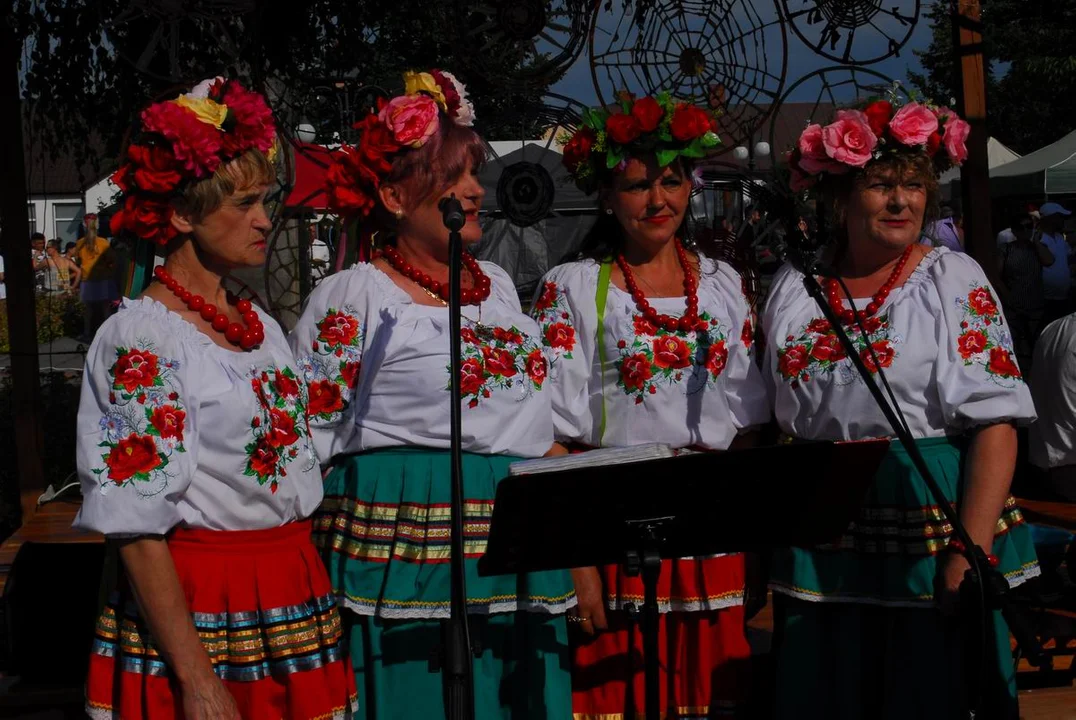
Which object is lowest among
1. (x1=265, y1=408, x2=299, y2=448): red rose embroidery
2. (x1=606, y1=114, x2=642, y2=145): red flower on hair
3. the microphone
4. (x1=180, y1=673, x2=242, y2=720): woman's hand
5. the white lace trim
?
(x1=180, y1=673, x2=242, y2=720): woman's hand

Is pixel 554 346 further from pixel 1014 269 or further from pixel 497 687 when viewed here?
pixel 1014 269

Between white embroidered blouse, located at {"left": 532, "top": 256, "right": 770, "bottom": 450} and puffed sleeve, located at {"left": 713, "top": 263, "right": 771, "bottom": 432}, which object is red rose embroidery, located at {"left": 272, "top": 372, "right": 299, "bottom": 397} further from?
puffed sleeve, located at {"left": 713, "top": 263, "right": 771, "bottom": 432}

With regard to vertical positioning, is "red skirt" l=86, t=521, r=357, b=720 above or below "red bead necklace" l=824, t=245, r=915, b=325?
below

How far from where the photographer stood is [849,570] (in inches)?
118

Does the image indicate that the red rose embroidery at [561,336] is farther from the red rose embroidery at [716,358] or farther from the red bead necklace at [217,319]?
the red bead necklace at [217,319]

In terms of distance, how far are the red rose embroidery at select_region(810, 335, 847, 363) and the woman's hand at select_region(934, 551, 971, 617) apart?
516 millimetres

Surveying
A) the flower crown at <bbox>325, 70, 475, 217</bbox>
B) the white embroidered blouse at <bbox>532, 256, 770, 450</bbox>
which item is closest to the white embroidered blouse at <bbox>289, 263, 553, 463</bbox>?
the flower crown at <bbox>325, 70, 475, 217</bbox>

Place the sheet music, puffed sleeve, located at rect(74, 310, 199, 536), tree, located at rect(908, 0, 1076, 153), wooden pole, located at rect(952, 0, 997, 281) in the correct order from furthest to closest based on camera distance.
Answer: tree, located at rect(908, 0, 1076, 153), wooden pole, located at rect(952, 0, 997, 281), the sheet music, puffed sleeve, located at rect(74, 310, 199, 536)

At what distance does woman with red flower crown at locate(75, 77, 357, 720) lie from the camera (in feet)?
7.20

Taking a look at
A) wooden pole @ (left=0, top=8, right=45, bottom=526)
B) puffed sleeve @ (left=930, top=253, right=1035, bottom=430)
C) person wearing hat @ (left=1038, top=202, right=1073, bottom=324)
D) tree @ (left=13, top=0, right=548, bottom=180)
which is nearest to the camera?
puffed sleeve @ (left=930, top=253, right=1035, bottom=430)

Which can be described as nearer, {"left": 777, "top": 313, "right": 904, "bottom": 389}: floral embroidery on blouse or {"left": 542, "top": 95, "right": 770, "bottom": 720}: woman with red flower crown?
{"left": 777, "top": 313, "right": 904, "bottom": 389}: floral embroidery on blouse

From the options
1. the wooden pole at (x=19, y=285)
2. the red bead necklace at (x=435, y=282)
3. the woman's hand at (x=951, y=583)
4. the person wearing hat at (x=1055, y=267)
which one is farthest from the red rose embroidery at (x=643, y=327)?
the person wearing hat at (x=1055, y=267)

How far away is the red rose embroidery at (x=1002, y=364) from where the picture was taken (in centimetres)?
292

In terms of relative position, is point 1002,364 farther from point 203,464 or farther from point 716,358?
point 203,464
